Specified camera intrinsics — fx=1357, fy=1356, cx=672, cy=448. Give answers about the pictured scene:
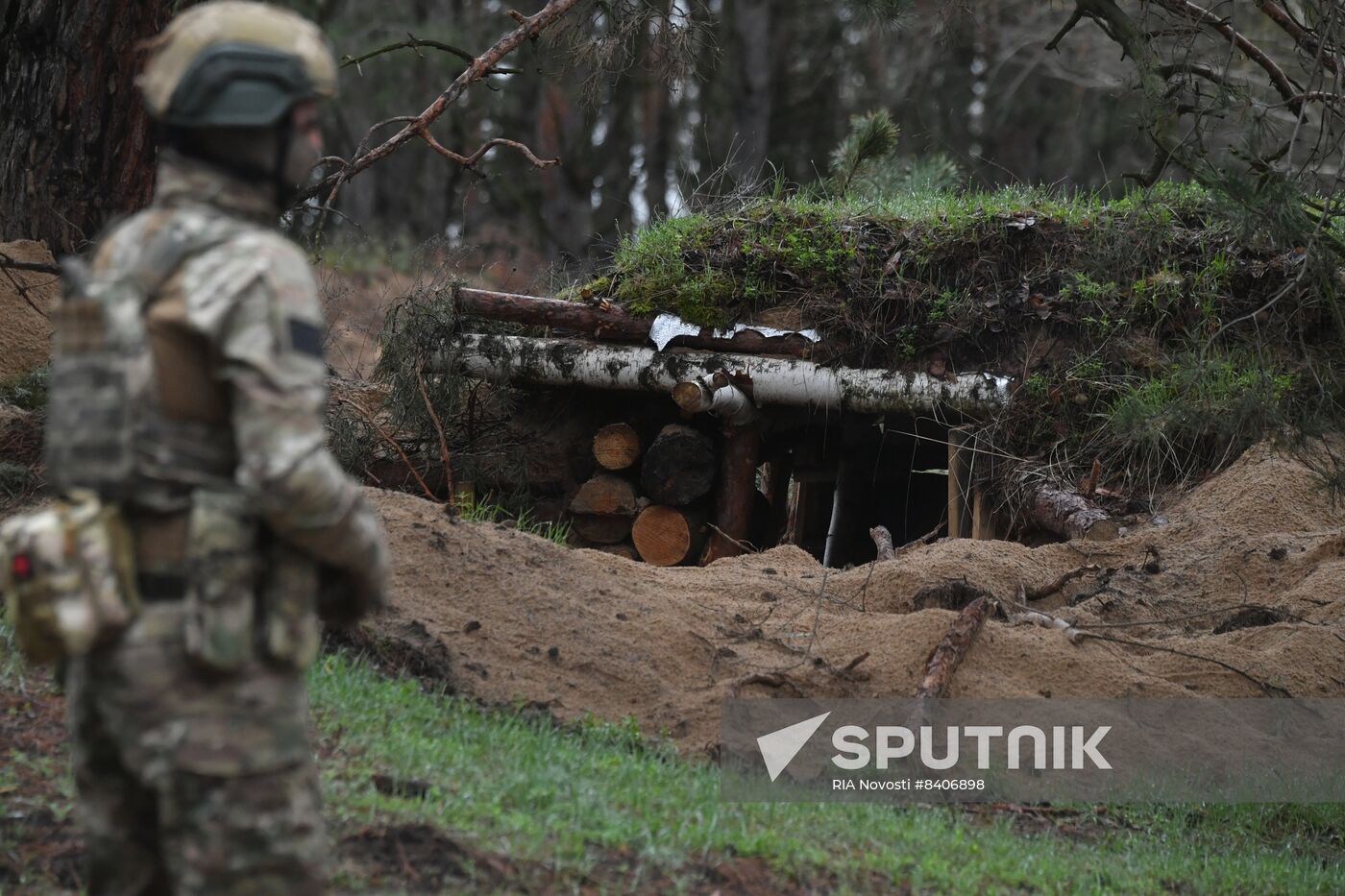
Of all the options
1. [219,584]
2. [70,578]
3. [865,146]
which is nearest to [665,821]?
[219,584]

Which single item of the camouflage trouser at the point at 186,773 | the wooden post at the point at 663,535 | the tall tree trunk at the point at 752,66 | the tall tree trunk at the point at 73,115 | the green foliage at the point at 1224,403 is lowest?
the wooden post at the point at 663,535

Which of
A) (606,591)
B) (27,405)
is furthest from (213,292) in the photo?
(27,405)

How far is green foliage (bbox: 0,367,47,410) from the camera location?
8305 millimetres

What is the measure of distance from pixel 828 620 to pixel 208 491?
4.72 meters

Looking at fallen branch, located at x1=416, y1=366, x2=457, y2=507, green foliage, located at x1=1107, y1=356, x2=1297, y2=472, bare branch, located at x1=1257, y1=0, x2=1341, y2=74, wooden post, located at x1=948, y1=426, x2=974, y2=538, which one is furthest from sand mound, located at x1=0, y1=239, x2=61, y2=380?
bare branch, located at x1=1257, y1=0, x2=1341, y2=74

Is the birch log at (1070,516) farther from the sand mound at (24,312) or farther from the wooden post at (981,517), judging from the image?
the sand mound at (24,312)

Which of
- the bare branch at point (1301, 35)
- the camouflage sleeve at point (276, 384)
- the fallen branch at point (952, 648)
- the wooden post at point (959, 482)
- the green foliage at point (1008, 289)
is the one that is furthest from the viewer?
the wooden post at point (959, 482)

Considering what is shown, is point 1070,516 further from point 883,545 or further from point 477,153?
point 477,153

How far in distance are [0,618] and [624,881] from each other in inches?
131

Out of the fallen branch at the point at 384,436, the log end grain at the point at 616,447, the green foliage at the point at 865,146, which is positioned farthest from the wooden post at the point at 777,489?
the fallen branch at the point at 384,436

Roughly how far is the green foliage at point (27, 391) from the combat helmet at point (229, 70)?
20.2ft

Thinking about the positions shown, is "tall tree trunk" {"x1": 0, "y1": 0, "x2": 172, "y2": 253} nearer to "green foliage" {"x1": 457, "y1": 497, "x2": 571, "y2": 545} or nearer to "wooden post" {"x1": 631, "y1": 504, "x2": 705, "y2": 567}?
"green foliage" {"x1": 457, "y1": 497, "x2": 571, "y2": 545}

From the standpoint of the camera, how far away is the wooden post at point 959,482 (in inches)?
368

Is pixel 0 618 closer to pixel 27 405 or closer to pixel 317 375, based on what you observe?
pixel 27 405
